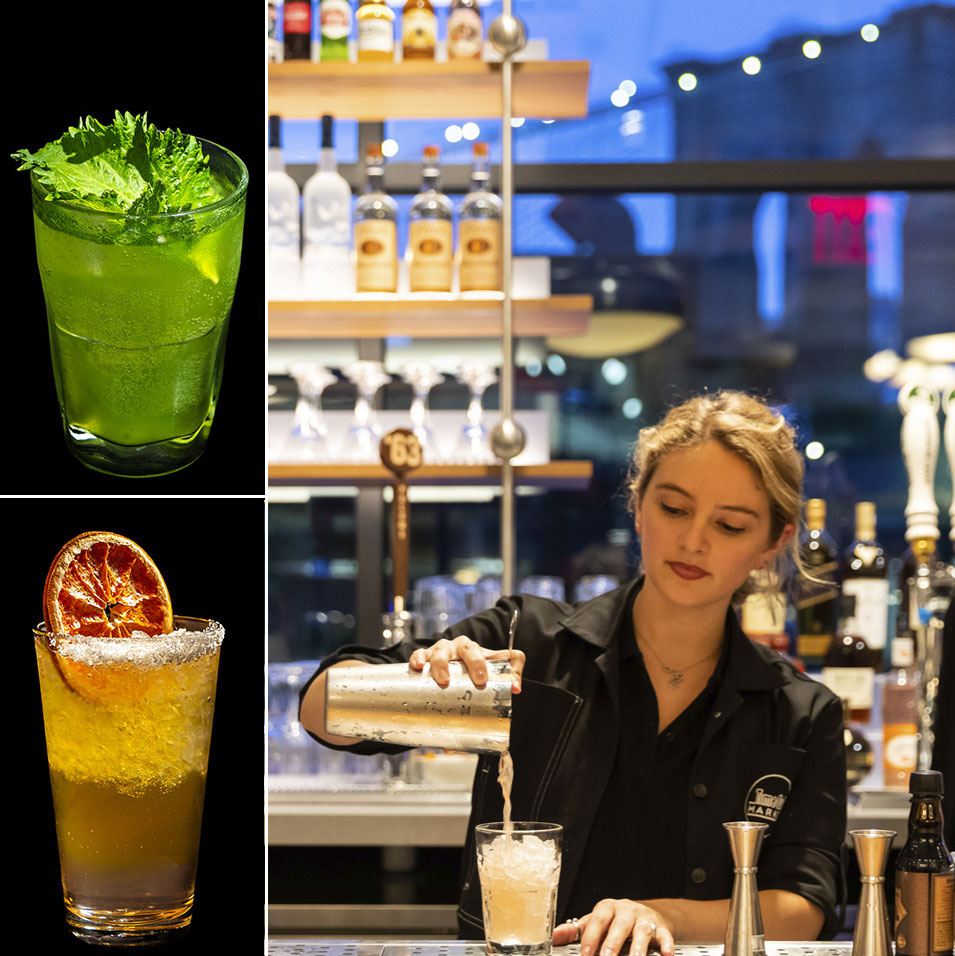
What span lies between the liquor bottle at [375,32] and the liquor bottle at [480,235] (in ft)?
1.15

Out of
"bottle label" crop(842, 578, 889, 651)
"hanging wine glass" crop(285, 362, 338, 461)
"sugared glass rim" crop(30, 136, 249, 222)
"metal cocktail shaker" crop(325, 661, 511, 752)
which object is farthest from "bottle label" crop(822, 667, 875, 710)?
"sugared glass rim" crop(30, 136, 249, 222)

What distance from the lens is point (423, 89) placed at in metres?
3.17

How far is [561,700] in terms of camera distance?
1.88 m

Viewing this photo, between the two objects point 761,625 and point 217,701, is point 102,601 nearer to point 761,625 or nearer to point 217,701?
point 217,701

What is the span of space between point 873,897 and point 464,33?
100 inches

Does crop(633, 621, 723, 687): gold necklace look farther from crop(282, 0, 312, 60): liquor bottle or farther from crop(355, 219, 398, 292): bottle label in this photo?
crop(282, 0, 312, 60): liquor bottle

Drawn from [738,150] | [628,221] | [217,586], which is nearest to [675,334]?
[628,221]

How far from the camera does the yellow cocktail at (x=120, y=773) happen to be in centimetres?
66

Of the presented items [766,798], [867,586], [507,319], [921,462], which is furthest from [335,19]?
[766,798]

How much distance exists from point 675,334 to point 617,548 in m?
0.71

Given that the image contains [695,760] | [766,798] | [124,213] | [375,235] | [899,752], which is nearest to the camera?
[124,213]

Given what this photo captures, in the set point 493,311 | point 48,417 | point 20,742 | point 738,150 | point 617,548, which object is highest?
point 738,150

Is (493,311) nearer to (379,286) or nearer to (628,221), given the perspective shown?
(379,286)

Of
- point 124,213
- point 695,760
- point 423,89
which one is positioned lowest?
point 695,760
